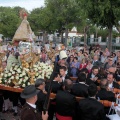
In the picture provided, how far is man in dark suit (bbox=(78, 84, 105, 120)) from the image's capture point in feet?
15.8

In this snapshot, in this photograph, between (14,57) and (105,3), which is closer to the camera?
(14,57)

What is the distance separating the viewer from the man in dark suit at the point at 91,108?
15.8ft

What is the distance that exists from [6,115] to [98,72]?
3033mm

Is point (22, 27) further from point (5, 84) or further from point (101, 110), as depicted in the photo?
point (101, 110)

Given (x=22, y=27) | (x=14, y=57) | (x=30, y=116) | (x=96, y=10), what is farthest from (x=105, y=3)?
(x=30, y=116)

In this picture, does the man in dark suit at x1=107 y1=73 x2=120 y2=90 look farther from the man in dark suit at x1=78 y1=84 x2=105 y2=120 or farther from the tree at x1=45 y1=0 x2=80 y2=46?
the tree at x1=45 y1=0 x2=80 y2=46

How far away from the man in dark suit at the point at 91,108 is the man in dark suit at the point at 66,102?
0.32m

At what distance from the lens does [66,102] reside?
532 cm

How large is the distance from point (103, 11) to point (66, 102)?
11657 mm

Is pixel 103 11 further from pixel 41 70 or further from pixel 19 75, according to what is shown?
pixel 19 75

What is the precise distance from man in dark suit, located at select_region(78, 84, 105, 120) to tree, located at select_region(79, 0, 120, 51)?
11728 mm

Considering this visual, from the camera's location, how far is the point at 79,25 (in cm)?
3253

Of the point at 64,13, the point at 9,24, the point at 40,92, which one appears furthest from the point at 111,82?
the point at 9,24

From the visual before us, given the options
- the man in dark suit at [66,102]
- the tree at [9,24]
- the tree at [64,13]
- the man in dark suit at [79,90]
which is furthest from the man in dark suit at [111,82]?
the tree at [9,24]
